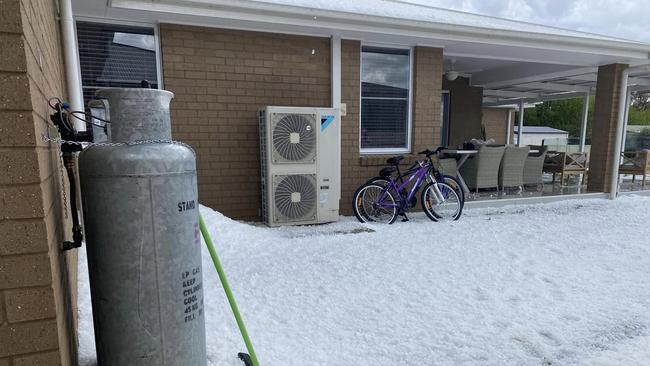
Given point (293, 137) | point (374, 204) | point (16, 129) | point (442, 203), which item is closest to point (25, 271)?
point (16, 129)

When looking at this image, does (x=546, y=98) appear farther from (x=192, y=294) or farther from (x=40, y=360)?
(x=40, y=360)

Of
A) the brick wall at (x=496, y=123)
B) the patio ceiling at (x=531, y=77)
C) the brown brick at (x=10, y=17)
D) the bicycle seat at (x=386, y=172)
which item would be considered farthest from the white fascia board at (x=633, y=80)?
the brown brick at (x=10, y=17)

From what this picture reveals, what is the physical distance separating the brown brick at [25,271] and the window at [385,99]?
543cm

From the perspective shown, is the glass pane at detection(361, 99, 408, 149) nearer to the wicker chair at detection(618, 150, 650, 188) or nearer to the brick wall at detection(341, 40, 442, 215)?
the brick wall at detection(341, 40, 442, 215)

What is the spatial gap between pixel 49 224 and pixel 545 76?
983cm

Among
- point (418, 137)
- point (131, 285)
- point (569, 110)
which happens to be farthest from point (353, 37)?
point (569, 110)

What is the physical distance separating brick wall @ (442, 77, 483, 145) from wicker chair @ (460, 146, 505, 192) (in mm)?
3035

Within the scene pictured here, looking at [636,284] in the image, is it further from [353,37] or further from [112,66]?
[112,66]

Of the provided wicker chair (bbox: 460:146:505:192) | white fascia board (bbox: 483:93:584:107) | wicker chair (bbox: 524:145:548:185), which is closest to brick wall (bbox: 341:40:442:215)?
wicker chair (bbox: 460:146:505:192)

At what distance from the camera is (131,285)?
62.3 inches

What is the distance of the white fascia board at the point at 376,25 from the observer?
4516mm

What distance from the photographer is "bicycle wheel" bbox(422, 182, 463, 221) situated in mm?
5930

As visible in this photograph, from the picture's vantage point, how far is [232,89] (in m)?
5.37

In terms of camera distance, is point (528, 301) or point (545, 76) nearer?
point (528, 301)
